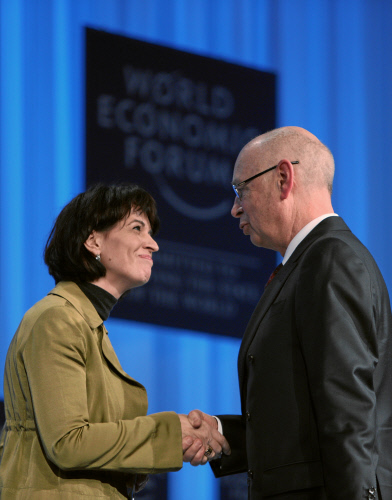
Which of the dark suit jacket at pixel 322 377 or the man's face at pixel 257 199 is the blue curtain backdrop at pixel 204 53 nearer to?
the man's face at pixel 257 199

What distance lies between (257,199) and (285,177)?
11 cm

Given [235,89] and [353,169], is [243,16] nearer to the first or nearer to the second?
[235,89]

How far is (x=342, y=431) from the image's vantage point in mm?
1940

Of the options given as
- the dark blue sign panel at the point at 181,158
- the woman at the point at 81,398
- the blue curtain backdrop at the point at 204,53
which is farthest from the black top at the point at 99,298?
the dark blue sign panel at the point at 181,158

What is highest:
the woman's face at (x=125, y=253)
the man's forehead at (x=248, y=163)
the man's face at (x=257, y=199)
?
the man's forehead at (x=248, y=163)

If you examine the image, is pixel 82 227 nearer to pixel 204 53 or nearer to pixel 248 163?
pixel 248 163

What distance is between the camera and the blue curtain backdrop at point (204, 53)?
13.0ft

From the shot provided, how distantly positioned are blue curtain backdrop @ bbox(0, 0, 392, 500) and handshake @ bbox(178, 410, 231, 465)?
137cm

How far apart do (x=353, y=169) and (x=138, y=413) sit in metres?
3.04

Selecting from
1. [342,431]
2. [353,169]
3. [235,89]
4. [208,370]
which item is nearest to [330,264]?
[342,431]

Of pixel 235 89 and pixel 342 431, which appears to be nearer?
pixel 342 431

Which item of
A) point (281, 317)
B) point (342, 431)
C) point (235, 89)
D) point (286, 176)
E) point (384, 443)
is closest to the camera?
point (342, 431)

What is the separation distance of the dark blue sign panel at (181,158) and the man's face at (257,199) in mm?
1723

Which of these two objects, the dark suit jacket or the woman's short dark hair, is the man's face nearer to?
the dark suit jacket
